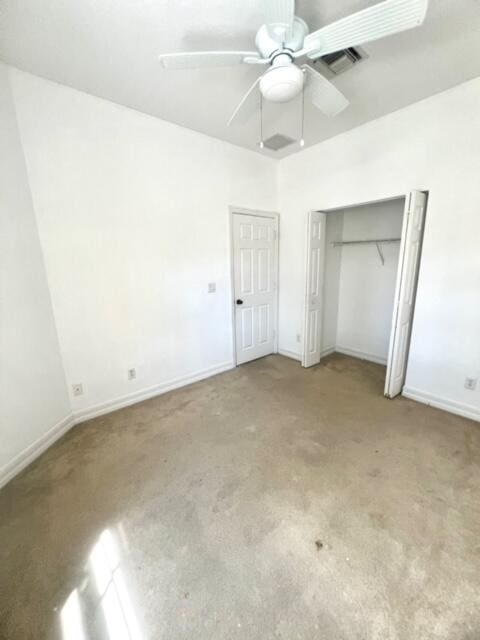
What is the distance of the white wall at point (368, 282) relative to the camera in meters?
3.61

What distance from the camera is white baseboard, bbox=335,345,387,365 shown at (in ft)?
12.5

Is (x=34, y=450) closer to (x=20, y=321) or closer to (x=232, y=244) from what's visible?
(x=20, y=321)

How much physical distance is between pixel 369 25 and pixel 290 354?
345 centimetres

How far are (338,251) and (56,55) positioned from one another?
12.2 ft

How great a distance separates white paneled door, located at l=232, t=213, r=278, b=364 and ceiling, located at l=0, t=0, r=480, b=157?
1276 mm

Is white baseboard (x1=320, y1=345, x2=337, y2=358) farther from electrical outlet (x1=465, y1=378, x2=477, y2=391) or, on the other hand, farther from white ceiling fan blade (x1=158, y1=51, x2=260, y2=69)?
white ceiling fan blade (x1=158, y1=51, x2=260, y2=69)

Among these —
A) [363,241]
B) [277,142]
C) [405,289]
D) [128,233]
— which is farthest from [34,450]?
[363,241]

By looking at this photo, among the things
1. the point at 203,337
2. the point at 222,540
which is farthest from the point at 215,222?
the point at 222,540

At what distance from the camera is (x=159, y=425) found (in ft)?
8.04

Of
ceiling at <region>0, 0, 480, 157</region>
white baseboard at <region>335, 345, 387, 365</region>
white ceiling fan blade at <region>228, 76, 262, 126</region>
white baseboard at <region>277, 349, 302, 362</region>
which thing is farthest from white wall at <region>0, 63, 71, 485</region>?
white baseboard at <region>335, 345, 387, 365</region>

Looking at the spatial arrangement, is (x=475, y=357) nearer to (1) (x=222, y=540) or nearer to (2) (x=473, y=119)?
(2) (x=473, y=119)

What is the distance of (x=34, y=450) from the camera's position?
2.05 metres

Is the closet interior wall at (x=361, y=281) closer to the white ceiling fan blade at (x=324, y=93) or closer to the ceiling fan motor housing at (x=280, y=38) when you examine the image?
the white ceiling fan blade at (x=324, y=93)

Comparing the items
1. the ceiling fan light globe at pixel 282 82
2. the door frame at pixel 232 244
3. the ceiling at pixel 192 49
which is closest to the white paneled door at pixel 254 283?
the door frame at pixel 232 244
